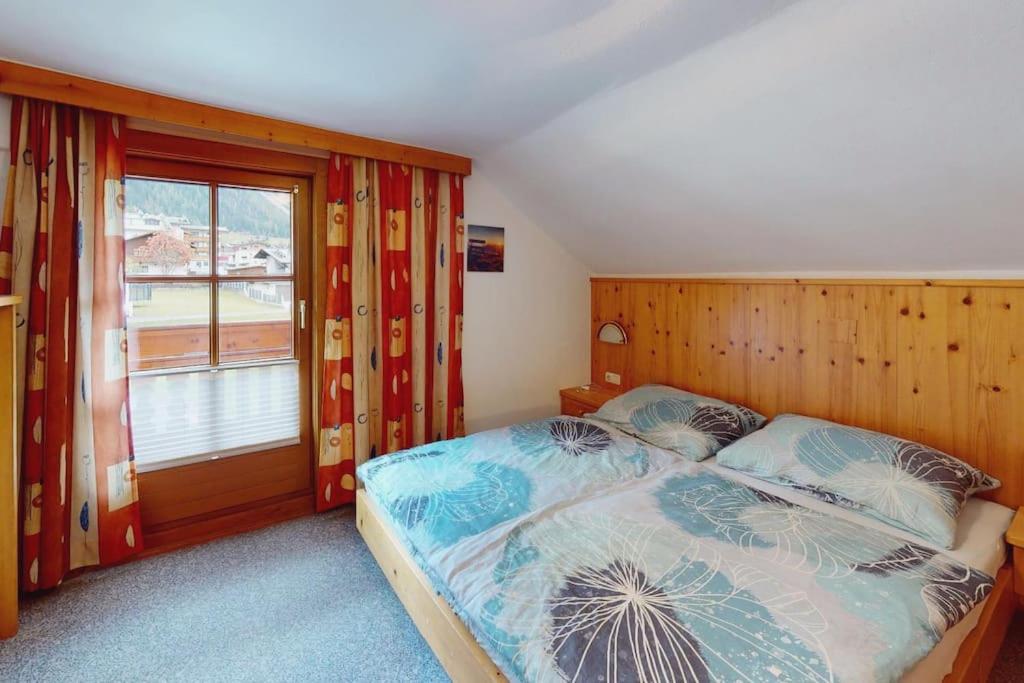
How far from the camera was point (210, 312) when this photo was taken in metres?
2.44

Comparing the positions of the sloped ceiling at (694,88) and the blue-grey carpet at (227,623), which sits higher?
the sloped ceiling at (694,88)

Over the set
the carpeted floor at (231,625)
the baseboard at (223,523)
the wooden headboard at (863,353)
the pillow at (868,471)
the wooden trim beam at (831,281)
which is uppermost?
the wooden trim beam at (831,281)

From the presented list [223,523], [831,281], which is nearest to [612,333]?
Answer: [831,281]

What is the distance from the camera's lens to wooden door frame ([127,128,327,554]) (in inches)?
89.4

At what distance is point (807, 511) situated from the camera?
1789 mm

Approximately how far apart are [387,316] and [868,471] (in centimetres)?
235

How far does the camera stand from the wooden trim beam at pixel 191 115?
6.09 feet

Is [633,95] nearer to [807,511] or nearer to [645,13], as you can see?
[645,13]

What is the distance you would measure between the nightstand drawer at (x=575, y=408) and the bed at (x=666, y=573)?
3.70 ft

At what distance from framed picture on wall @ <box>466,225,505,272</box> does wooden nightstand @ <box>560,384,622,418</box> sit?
1.04 meters

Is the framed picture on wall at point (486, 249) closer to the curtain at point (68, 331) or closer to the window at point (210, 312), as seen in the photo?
the window at point (210, 312)

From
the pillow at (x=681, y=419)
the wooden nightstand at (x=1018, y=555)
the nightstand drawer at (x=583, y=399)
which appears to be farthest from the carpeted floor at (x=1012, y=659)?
the nightstand drawer at (x=583, y=399)

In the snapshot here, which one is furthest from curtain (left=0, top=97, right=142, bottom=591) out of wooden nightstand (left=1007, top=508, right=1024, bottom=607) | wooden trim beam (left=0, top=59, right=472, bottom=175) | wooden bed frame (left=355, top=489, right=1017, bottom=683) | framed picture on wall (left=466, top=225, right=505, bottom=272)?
wooden nightstand (left=1007, top=508, right=1024, bottom=607)

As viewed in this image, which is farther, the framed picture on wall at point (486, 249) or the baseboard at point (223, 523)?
the framed picture on wall at point (486, 249)
